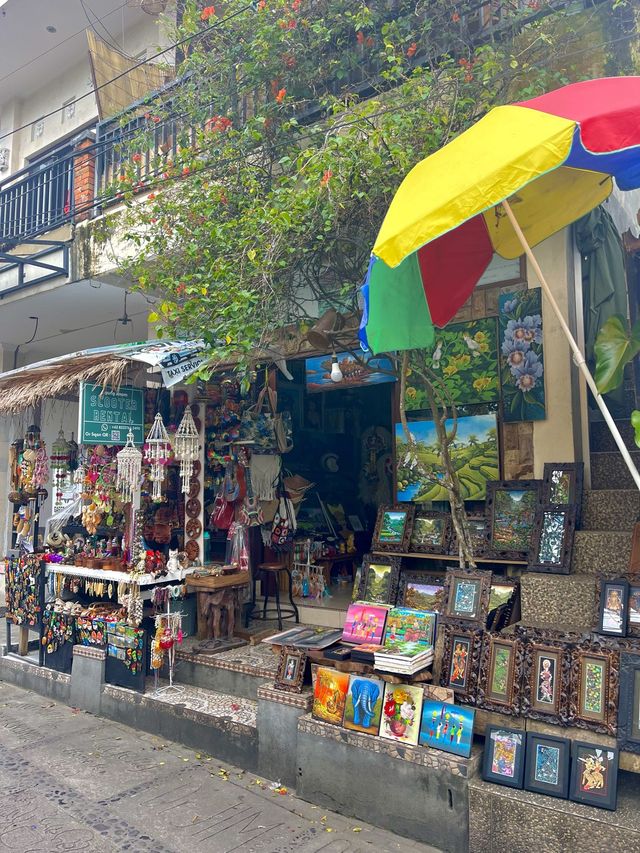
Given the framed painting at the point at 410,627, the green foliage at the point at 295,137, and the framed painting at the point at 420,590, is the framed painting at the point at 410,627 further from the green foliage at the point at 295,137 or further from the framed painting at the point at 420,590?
the green foliage at the point at 295,137

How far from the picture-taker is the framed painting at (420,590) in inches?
229

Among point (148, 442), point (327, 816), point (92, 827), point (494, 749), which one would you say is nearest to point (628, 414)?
point (494, 749)

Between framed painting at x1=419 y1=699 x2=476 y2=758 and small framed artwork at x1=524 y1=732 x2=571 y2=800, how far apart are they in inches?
14.3

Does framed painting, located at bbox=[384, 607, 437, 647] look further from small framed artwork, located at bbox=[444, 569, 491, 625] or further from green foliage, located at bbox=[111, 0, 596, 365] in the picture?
green foliage, located at bbox=[111, 0, 596, 365]

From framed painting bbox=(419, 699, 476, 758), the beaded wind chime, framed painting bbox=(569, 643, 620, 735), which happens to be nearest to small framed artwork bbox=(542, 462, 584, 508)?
framed painting bbox=(569, 643, 620, 735)

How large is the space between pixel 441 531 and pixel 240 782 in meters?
2.75

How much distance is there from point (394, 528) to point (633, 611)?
276cm

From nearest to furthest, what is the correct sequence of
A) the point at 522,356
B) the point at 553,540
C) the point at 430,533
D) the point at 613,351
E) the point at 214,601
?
the point at 613,351
the point at 553,540
the point at 522,356
the point at 430,533
the point at 214,601

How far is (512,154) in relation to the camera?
3.19 m

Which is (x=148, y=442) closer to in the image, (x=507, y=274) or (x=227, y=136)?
(x=227, y=136)

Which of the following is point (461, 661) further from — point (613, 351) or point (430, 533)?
point (613, 351)

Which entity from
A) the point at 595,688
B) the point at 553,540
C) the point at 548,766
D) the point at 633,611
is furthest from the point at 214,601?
the point at 633,611

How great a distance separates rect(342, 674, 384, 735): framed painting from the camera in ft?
13.6

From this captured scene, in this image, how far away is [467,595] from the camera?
4422mm
